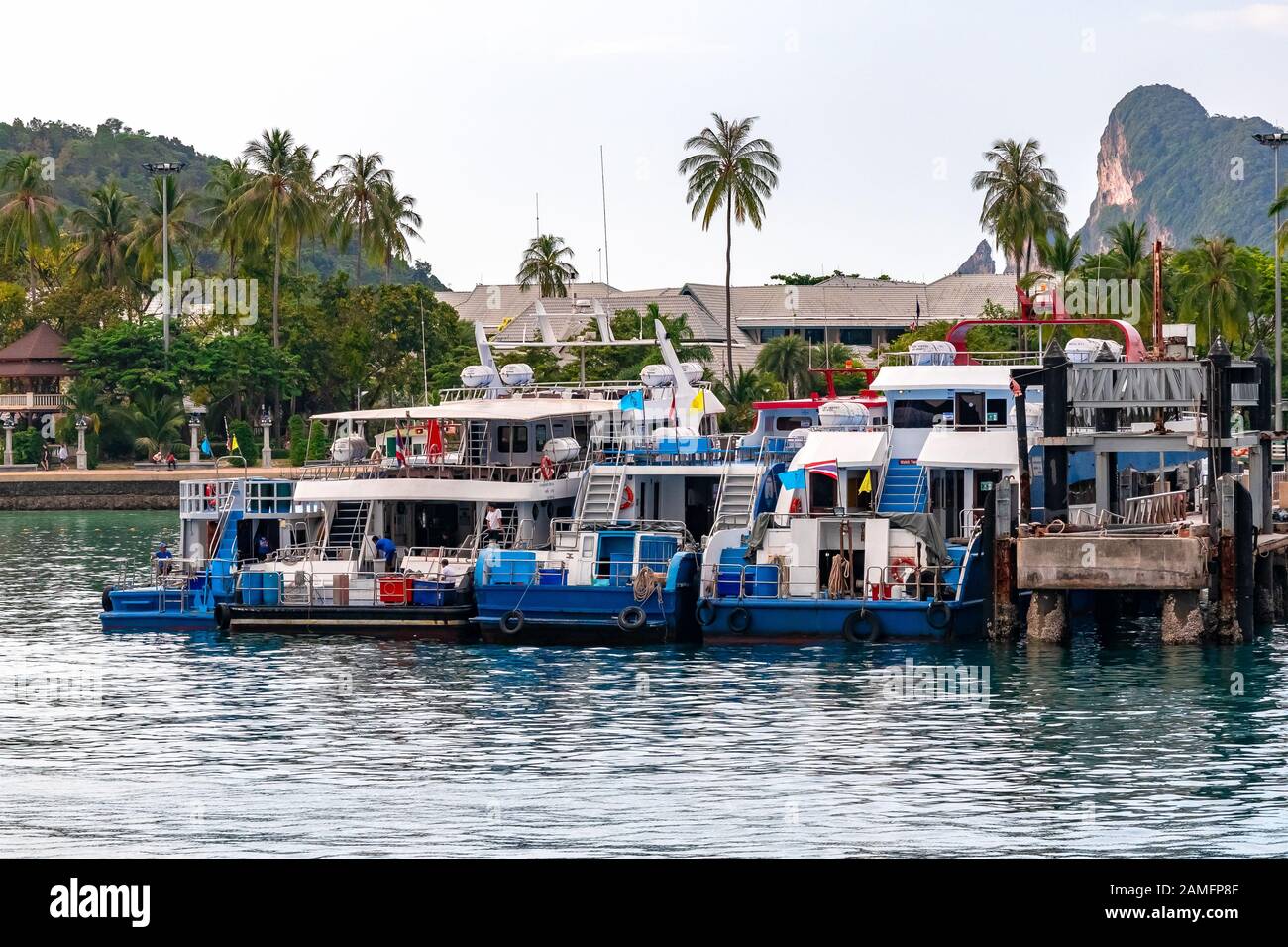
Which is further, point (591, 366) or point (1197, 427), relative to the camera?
point (591, 366)

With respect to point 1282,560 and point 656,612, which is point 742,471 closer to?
point 656,612

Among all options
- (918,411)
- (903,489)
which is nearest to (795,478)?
(903,489)

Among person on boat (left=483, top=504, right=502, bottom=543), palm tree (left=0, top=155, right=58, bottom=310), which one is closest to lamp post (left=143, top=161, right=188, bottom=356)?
palm tree (left=0, top=155, right=58, bottom=310)

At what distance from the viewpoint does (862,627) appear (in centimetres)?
4116

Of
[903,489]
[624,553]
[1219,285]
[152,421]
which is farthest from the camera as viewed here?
[152,421]

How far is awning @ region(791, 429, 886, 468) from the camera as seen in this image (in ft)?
144

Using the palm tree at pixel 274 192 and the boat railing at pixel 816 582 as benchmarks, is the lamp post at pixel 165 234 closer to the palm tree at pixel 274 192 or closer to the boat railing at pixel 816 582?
the palm tree at pixel 274 192

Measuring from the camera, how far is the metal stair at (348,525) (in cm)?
4569

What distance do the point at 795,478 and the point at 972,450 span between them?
13.9 feet

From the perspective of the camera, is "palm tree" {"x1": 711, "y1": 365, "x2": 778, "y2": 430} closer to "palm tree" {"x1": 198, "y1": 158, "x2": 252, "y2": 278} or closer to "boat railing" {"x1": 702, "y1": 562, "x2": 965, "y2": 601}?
"palm tree" {"x1": 198, "y1": 158, "x2": 252, "y2": 278}

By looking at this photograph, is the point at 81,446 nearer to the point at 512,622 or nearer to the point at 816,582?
the point at 512,622
